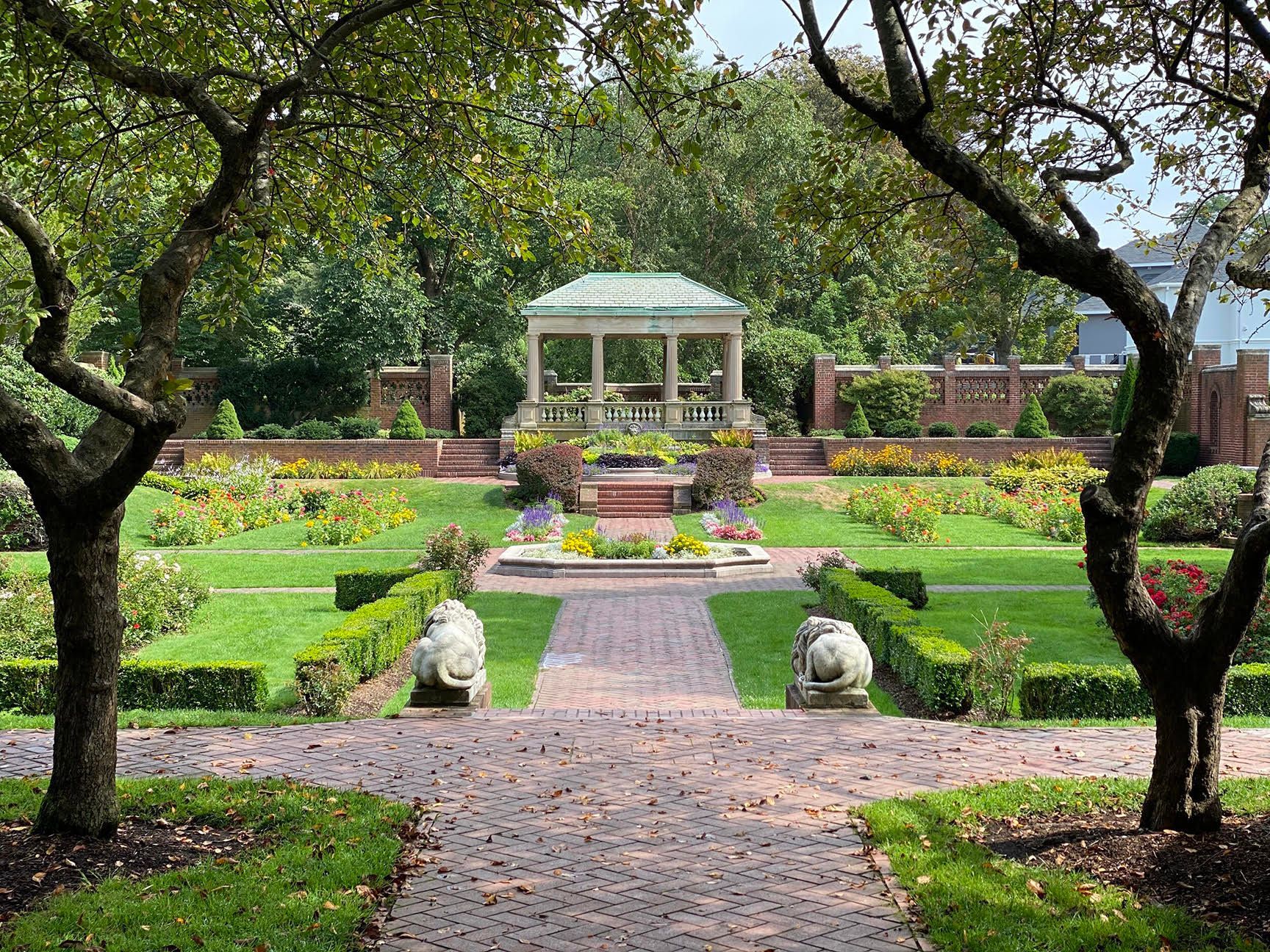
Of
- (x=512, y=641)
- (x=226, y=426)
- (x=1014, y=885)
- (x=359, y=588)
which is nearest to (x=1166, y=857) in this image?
(x=1014, y=885)

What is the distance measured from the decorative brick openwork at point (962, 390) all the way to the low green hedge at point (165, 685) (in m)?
29.2

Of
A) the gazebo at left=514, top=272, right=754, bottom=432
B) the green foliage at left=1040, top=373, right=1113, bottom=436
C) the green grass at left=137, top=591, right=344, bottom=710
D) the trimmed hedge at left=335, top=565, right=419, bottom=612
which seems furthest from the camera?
the green foliage at left=1040, top=373, right=1113, bottom=436

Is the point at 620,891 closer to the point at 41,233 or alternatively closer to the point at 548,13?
the point at 41,233

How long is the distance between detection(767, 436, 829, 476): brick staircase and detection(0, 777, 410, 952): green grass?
2485 cm

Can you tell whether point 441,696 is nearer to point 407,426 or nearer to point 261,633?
A: point 261,633

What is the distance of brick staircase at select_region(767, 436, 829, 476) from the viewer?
30.7 m

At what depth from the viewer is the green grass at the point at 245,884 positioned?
171 inches

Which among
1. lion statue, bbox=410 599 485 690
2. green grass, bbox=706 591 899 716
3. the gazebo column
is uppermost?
the gazebo column

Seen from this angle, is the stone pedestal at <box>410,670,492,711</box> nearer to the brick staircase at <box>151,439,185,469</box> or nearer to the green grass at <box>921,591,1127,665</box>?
the green grass at <box>921,591,1127,665</box>

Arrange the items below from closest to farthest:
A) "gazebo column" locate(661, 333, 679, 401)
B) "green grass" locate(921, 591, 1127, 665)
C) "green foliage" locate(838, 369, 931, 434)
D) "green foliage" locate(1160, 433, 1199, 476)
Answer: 1. "green grass" locate(921, 591, 1127, 665)
2. "green foliage" locate(1160, 433, 1199, 476)
3. "gazebo column" locate(661, 333, 679, 401)
4. "green foliage" locate(838, 369, 931, 434)

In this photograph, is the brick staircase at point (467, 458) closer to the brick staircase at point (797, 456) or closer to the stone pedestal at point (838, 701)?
the brick staircase at point (797, 456)

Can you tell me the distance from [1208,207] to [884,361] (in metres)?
29.4

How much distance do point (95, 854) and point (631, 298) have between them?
29504 mm

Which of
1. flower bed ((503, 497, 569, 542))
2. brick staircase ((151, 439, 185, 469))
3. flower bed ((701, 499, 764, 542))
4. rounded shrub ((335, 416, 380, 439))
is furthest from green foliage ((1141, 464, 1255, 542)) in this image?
brick staircase ((151, 439, 185, 469))
